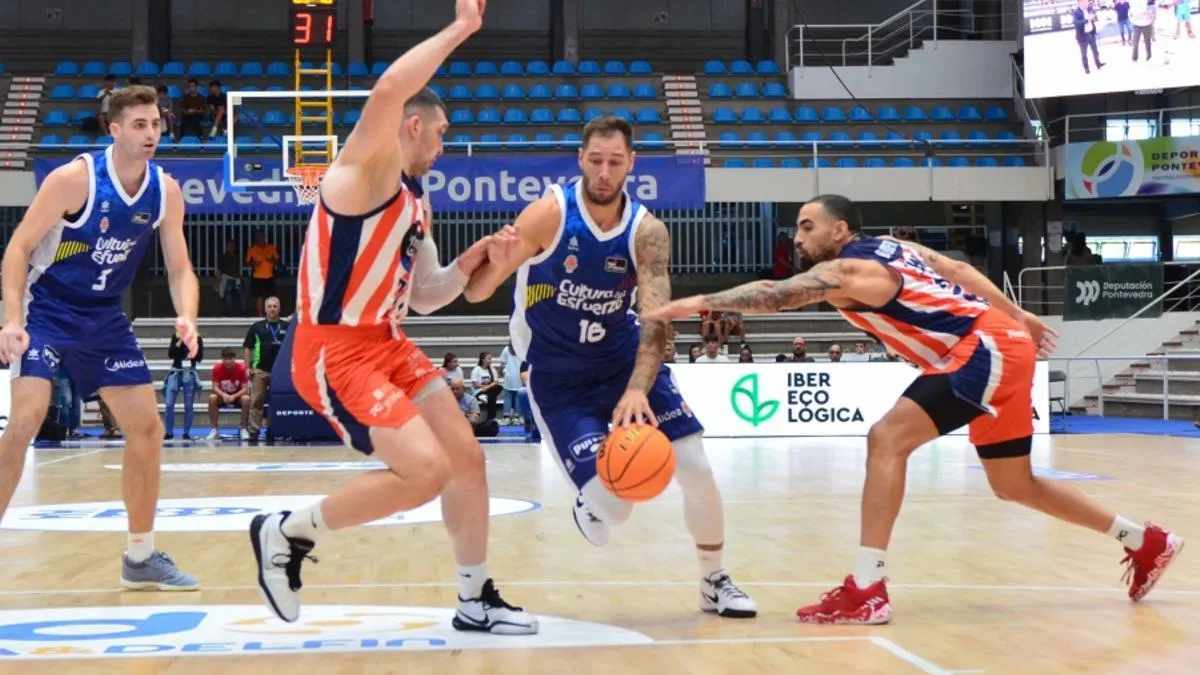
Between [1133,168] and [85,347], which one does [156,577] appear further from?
[1133,168]

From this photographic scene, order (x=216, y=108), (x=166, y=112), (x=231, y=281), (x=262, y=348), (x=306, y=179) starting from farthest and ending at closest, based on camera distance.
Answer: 1. (x=216, y=108)
2. (x=231, y=281)
3. (x=166, y=112)
4. (x=306, y=179)
5. (x=262, y=348)

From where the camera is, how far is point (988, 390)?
18.1ft

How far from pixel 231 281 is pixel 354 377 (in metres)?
20.5

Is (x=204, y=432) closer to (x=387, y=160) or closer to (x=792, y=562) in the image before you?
(x=792, y=562)

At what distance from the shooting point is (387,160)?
4.53 meters

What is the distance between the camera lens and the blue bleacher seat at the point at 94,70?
27375 mm

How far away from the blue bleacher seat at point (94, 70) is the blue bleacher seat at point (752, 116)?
499 inches

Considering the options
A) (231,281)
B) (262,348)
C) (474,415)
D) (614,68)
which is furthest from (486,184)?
(614,68)

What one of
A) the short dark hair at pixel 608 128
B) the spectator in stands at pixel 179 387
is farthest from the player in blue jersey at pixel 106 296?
the spectator in stands at pixel 179 387

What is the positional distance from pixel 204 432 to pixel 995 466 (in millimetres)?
16550

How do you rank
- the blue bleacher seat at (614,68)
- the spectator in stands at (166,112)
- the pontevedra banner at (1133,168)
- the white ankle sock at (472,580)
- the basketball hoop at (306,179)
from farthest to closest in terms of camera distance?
the blue bleacher seat at (614,68) → the pontevedra banner at (1133,168) → the spectator in stands at (166,112) → the basketball hoop at (306,179) → the white ankle sock at (472,580)

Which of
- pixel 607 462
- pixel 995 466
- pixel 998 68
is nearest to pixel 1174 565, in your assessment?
pixel 995 466

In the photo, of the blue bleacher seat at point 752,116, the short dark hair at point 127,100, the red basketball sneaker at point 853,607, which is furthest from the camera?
the blue bleacher seat at point 752,116

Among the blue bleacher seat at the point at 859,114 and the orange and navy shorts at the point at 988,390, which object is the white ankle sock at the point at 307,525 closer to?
the orange and navy shorts at the point at 988,390
